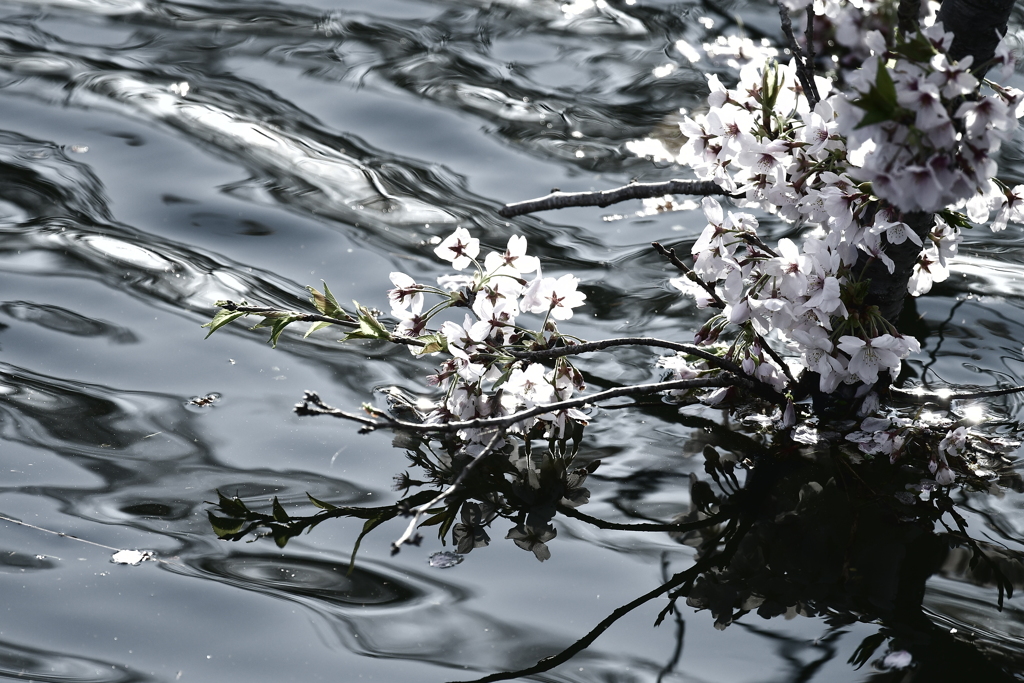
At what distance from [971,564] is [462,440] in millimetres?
1032

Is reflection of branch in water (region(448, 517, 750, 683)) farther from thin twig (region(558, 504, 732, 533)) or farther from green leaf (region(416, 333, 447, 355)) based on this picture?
green leaf (region(416, 333, 447, 355))

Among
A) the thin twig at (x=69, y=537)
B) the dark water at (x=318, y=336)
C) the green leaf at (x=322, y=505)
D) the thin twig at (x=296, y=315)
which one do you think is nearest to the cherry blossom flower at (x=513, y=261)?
the thin twig at (x=296, y=315)

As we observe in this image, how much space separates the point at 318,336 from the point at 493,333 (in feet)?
2.57

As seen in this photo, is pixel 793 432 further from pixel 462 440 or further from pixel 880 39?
pixel 880 39

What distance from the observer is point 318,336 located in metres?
2.49

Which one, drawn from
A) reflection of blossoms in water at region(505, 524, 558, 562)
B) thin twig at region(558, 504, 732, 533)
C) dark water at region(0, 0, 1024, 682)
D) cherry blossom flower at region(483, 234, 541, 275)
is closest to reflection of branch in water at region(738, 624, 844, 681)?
dark water at region(0, 0, 1024, 682)

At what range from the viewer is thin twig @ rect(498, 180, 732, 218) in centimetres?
170

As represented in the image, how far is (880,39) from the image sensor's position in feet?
4.75

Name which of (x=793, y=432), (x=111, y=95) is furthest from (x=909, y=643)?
(x=111, y=95)

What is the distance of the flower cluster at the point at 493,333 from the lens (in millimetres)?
1845

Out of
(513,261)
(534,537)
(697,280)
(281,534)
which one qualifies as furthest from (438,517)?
(697,280)

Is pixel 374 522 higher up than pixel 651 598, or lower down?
higher up

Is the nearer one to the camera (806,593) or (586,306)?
(806,593)

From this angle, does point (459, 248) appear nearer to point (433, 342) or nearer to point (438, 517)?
point (433, 342)
